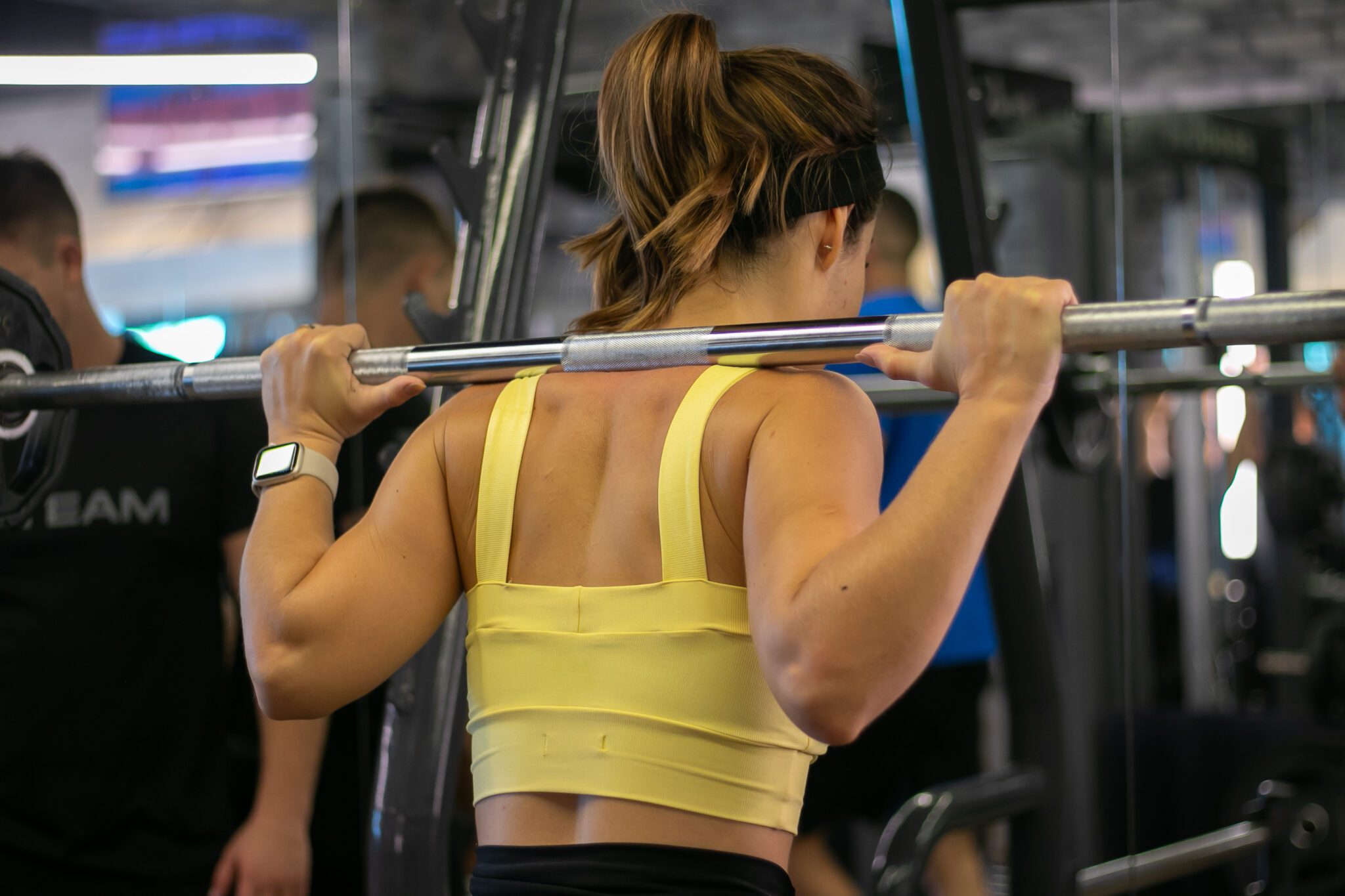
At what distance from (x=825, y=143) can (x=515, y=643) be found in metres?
0.52

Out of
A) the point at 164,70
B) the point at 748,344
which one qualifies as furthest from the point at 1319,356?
the point at 164,70

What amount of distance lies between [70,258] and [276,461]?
0.98 meters

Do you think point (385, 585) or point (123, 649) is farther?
point (123, 649)

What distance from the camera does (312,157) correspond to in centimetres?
265

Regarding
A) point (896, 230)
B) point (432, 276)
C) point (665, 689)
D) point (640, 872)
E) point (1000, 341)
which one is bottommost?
point (640, 872)

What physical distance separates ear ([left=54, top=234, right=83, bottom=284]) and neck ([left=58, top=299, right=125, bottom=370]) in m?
0.04

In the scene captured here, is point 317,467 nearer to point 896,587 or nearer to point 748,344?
point 748,344

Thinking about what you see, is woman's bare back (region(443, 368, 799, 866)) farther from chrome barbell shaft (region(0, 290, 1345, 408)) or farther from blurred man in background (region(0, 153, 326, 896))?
blurred man in background (region(0, 153, 326, 896))

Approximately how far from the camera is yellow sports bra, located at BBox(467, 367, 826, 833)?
3.64ft

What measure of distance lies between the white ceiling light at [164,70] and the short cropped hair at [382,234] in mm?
261

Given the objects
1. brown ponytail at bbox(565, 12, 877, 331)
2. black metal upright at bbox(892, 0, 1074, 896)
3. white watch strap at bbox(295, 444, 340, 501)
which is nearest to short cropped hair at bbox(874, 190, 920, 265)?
black metal upright at bbox(892, 0, 1074, 896)

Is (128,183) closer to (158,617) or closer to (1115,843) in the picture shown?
(158,617)

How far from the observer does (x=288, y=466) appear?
1.32 m

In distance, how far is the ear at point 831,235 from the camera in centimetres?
122
